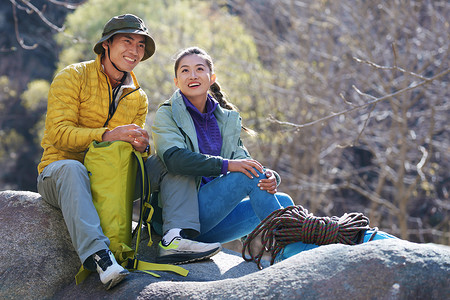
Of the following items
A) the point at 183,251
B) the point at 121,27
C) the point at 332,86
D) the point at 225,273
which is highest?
the point at 121,27

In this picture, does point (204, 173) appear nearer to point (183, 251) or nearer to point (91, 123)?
point (183, 251)

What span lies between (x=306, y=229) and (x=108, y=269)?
914 mm

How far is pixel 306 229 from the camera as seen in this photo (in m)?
2.68

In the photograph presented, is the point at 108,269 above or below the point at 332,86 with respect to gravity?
above

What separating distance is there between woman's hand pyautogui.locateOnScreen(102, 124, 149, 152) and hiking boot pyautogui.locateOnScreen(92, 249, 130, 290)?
1.98 ft

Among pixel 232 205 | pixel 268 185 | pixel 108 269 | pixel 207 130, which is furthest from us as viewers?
pixel 207 130

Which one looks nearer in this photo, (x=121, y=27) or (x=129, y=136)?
(x=129, y=136)

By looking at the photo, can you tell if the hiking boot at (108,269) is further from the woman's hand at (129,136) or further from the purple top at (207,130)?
the purple top at (207,130)

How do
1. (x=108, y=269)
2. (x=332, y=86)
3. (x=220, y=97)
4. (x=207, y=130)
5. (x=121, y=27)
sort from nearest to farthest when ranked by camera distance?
(x=108, y=269) → (x=121, y=27) → (x=207, y=130) → (x=220, y=97) → (x=332, y=86)

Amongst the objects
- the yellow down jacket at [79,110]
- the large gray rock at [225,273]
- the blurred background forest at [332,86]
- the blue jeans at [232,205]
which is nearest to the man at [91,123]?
the yellow down jacket at [79,110]

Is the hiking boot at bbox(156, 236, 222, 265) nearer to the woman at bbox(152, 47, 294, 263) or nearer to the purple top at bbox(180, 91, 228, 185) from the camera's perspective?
the woman at bbox(152, 47, 294, 263)

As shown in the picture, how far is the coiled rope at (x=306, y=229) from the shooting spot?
104 inches

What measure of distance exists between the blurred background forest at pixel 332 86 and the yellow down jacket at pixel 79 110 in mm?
4895

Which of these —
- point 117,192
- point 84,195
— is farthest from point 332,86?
point 84,195
